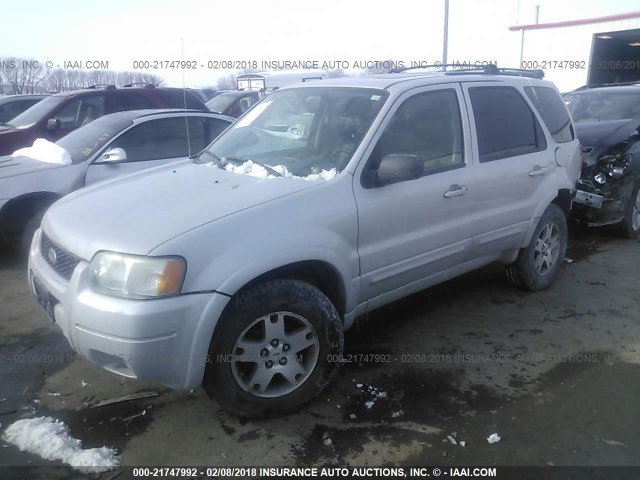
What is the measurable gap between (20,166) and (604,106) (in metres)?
7.35

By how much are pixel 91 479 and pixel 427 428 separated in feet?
5.55

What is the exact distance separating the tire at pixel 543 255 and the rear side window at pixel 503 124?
0.65 metres

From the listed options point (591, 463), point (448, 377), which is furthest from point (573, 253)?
point (591, 463)

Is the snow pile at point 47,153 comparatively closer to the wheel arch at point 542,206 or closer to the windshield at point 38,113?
the windshield at point 38,113

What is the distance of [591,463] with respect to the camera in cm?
264

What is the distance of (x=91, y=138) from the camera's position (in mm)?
5918

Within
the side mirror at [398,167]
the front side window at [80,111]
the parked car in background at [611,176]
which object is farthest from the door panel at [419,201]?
the front side window at [80,111]

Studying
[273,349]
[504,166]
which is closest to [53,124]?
[273,349]

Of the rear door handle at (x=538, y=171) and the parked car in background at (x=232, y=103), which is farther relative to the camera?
the parked car in background at (x=232, y=103)

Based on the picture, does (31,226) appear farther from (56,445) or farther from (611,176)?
(611,176)

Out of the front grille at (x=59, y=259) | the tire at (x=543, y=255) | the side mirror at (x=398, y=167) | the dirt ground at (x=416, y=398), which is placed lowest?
the dirt ground at (x=416, y=398)

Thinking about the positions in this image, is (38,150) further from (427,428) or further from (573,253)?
(573,253)

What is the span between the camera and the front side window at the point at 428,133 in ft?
11.1

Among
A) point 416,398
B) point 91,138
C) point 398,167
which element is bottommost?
point 416,398
